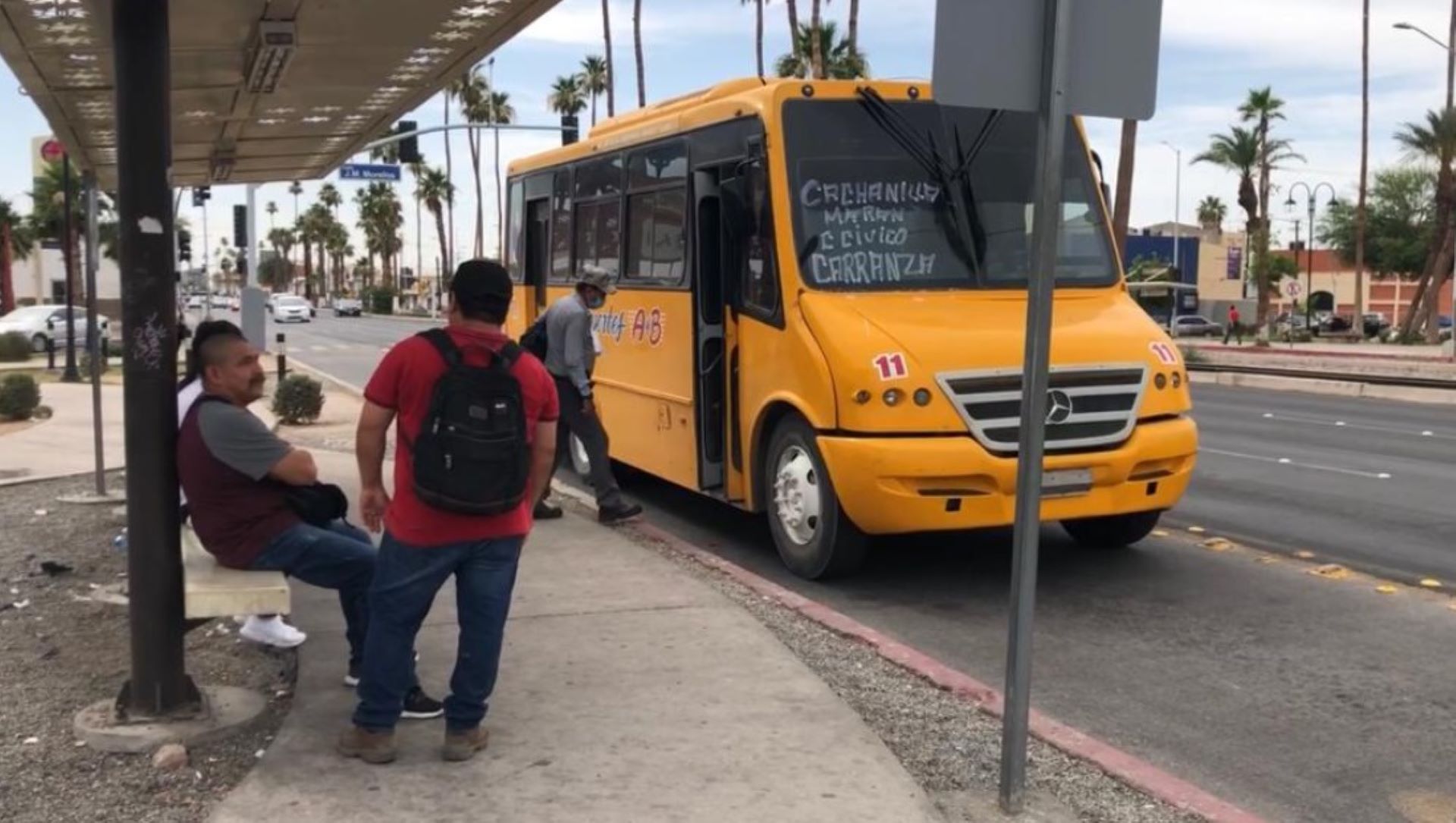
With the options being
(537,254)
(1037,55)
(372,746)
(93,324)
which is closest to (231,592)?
(372,746)

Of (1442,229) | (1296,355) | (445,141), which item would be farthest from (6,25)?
(445,141)

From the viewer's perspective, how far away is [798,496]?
7.61 metres

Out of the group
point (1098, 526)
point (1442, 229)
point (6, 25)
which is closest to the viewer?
point (6, 25)

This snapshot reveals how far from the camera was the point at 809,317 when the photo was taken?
7465 mm

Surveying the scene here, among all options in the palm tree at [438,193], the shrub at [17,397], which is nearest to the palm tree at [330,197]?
the palm tree at [438,193]

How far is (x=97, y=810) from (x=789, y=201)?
4.99 metres

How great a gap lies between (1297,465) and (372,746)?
1112 cm

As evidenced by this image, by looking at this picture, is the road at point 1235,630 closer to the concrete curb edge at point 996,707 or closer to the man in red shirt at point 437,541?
the concrete curb edge at point 996,707

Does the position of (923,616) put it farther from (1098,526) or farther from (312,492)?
(312,492)

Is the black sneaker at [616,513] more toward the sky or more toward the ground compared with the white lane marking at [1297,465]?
more toward the sky

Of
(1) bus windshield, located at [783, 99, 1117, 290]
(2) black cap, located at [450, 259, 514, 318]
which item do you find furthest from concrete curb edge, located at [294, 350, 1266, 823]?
(2) black cap, located at [450, 259, 514, 318]

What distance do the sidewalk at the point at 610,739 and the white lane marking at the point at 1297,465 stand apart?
833cm

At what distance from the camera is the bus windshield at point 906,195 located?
25.5 ft

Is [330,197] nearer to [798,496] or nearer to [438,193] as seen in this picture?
[438,193]
